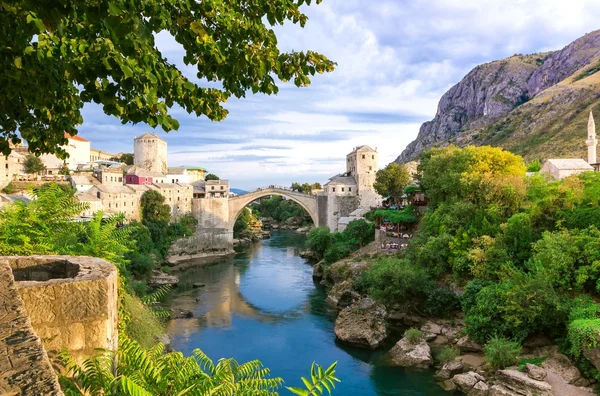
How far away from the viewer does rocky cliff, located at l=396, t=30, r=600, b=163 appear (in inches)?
1944

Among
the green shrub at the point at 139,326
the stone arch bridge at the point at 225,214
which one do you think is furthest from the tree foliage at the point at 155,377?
the stone arch bridge at the point at 225,214

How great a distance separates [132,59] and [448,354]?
1313 cm

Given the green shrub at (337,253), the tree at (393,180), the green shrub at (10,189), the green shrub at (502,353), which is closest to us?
the green shrub at (502,353)

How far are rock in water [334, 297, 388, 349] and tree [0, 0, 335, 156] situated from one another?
1327 centimetres

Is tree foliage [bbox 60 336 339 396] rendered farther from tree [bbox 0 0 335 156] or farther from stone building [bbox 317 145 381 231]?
stone building [bbox 317 145 381 231]

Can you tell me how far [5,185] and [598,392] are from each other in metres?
36.8

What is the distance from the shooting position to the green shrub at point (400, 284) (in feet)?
55.3

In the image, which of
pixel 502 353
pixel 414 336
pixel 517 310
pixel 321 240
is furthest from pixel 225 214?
pixel 502 353

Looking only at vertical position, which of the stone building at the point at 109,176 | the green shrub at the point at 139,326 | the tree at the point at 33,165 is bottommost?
the green shrub at the point at 139,326

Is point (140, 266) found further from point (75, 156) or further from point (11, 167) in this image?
point (75, 156)

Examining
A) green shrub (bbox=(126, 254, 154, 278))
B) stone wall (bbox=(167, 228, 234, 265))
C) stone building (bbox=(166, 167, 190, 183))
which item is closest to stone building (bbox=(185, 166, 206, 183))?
stone building (bbox=(166, 167, 190, 183))

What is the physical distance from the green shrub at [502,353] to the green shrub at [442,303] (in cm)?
424

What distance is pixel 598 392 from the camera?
10.2 m

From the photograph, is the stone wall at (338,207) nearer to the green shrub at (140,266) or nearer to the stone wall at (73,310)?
the green shrub at (140,266)
